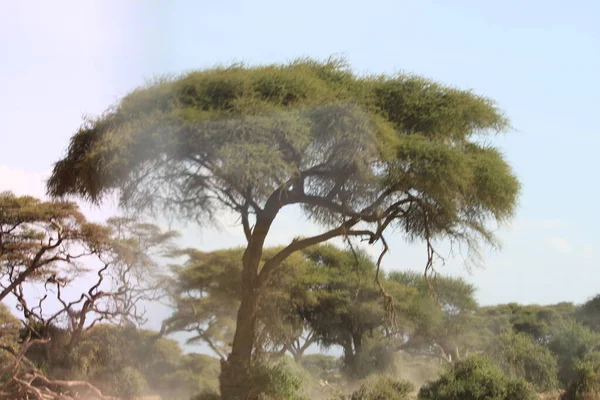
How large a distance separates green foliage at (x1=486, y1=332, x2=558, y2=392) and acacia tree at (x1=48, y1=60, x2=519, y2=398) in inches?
123

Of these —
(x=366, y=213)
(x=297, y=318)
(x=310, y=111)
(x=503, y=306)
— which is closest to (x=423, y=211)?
(x=366, y=213)

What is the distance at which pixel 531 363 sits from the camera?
13672 millimetres

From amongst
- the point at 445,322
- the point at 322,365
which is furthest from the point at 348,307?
the point at 445,322

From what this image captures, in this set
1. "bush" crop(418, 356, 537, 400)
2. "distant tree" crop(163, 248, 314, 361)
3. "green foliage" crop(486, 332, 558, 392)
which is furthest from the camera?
"distant tree" crop(163, 248, 314, 361)

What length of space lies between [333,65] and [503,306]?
47.1ft

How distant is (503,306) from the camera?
77.2 feet

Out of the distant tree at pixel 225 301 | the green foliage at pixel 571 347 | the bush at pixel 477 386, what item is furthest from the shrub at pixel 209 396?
the green foliage at pixel 571 347

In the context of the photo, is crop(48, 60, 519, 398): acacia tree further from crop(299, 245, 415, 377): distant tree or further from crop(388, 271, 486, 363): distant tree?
crop(388, 271, 486, 363): distant tree

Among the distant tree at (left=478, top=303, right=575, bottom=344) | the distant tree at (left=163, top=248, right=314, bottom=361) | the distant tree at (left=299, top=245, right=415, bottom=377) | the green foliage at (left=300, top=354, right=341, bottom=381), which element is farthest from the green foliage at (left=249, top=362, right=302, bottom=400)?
the distant tree at (left=478, top=303, right=575, bottom=344)

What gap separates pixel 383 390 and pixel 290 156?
3.69 meters

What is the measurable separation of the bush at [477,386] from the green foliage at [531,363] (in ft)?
8.90

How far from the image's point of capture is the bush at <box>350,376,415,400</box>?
1049cm

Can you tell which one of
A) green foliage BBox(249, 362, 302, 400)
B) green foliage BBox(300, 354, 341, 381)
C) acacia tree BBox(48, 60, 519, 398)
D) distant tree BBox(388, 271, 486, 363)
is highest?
acacia tree BBox(48, 60, 519, 398)

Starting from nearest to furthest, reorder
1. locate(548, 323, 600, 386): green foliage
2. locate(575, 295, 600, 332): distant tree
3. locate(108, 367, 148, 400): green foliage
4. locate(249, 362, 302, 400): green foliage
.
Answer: locate(249, 362, 302, 400): green foliage < locate(108, 367, 148, 400): green foliage < locate(548, 323, 600, 386): green foliage < locate(575, 295, 600, 332): distant tree
